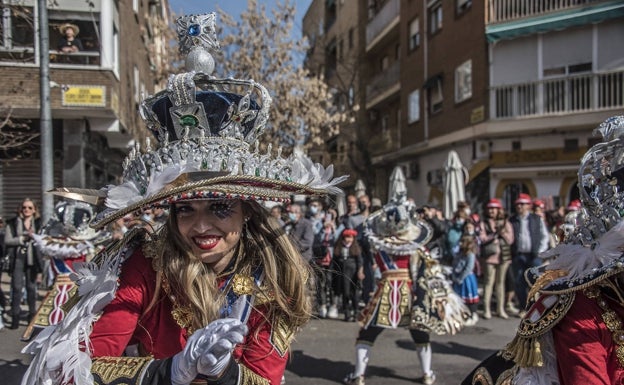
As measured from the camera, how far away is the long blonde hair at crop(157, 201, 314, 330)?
7.10 feet

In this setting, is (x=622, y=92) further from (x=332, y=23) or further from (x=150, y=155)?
(x=332, y=23)

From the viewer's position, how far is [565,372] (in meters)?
2.27

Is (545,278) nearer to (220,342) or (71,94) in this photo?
(220,342)

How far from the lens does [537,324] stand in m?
2.43

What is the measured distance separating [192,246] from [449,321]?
4380 mm

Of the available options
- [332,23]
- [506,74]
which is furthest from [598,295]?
[332,23]

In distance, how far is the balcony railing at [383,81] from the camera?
25.2m

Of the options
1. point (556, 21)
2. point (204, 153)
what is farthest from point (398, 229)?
point (556, 21)

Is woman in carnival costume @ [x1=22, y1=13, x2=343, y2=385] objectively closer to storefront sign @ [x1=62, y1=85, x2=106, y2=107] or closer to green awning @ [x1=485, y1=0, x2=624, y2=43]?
storefront sign @ [x1=62, y1=85, x2=106, y2=107]

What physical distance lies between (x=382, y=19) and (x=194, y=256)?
26.2 m

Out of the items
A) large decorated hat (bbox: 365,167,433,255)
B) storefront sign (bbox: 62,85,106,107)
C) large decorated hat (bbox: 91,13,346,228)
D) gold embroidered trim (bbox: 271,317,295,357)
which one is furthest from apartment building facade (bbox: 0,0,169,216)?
gold embroidered trim (bbox: 271,317,295,357)

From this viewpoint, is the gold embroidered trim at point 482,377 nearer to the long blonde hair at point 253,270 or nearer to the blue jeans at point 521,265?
the long blonde hair at point 253,270

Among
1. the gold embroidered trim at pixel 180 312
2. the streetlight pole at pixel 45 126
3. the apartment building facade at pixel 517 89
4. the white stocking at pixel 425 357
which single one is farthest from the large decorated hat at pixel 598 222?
the apartment building facade at pixel 517 89

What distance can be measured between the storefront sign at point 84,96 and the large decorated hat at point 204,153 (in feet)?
38.0
